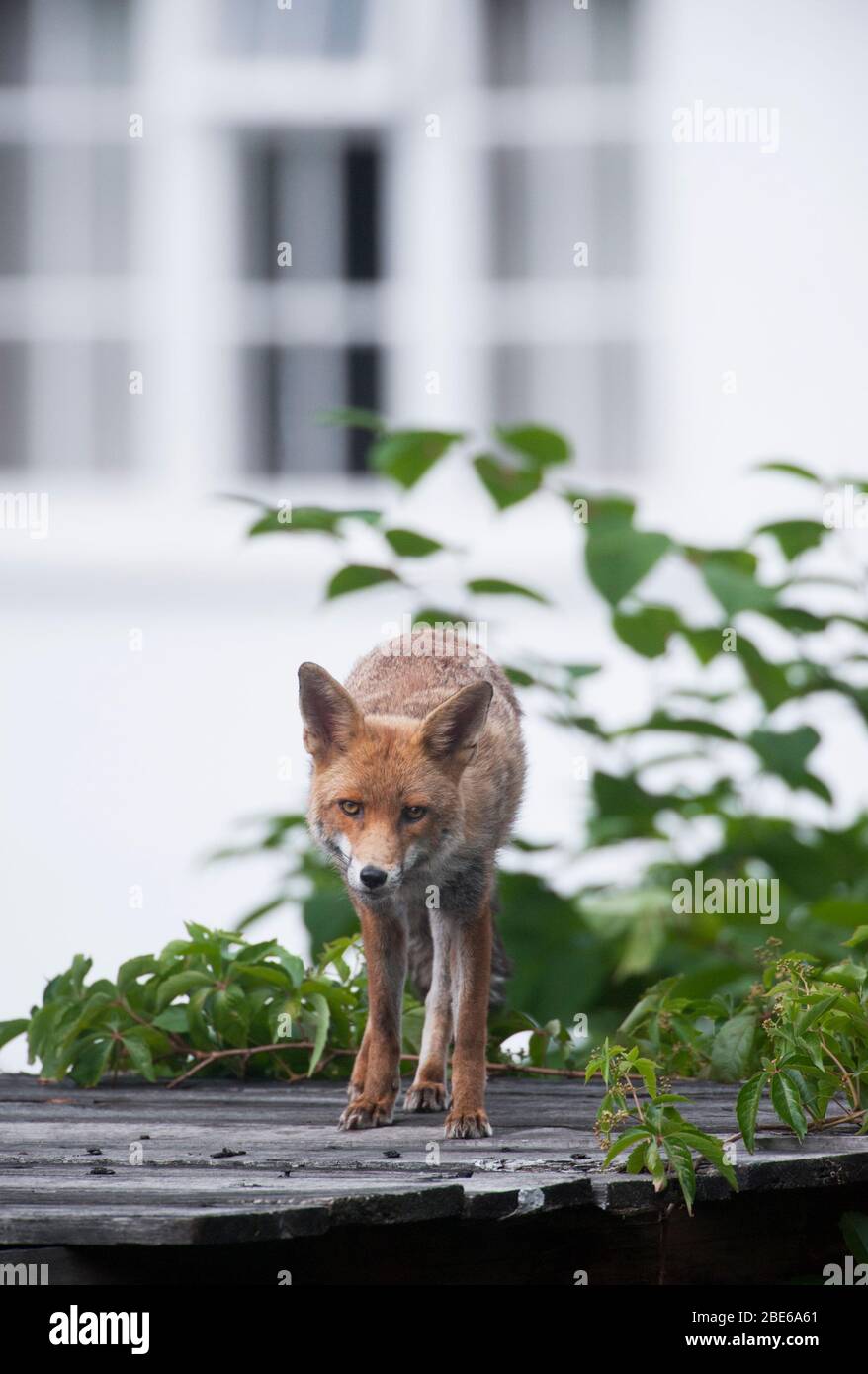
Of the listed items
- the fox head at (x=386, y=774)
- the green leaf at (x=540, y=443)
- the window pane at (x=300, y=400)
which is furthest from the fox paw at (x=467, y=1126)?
the window pane at (x=300, y=400)

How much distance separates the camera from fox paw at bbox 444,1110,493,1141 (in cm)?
376

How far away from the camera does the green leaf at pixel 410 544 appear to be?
19.3ft

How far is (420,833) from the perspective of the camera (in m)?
3.81

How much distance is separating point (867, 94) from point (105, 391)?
507 cm

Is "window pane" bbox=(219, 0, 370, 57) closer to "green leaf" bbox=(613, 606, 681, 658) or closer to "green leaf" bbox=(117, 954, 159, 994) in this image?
"green leaf" bbox=(613, 606, 681, 658)

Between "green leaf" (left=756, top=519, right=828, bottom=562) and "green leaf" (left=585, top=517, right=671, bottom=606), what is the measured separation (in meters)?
0.48

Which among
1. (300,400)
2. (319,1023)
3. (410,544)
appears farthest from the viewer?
(300,400)

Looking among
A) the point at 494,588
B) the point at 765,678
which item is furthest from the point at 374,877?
the point at 765,678

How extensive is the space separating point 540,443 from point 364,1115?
311 centimetres

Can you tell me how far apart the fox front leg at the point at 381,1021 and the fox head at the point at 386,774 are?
233mm

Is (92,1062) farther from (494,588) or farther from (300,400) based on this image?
(300,400)

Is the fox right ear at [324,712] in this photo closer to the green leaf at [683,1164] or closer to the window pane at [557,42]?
the green leaf at [683,1164]

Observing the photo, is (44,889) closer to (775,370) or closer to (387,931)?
(775,370)
